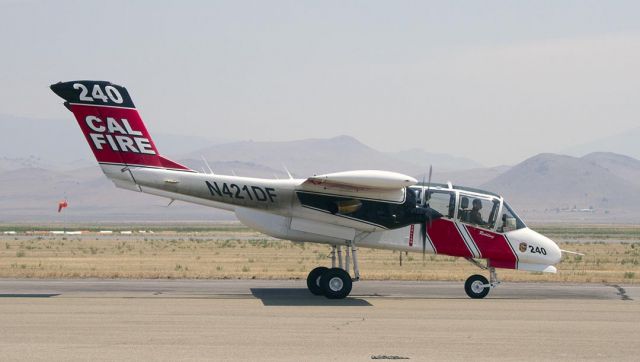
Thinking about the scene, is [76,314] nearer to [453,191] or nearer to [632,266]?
[453,191]

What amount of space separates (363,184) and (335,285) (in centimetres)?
267

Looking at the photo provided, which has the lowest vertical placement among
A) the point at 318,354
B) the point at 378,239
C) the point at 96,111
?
the point at 318,354

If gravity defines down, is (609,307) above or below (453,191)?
below

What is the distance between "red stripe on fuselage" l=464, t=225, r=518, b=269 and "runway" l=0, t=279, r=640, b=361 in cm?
99

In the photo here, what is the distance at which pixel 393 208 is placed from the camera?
80.1ft

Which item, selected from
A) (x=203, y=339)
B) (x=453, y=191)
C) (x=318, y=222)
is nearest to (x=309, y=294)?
(x=318, y=222)

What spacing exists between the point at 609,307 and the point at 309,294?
7.69 meters

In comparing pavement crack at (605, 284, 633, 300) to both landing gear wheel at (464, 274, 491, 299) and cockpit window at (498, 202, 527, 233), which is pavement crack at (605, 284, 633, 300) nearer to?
cockpit window at (498, 202, 527, 233)

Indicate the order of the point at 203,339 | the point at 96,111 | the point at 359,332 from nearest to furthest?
the point at 203,339, the point at 359,332, the point at 96,111

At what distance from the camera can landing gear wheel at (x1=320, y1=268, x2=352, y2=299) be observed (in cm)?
2383

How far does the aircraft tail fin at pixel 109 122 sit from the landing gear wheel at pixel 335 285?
4.94 meters

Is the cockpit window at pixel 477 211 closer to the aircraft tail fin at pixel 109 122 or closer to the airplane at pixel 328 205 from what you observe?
the airplane at pixel 328 205

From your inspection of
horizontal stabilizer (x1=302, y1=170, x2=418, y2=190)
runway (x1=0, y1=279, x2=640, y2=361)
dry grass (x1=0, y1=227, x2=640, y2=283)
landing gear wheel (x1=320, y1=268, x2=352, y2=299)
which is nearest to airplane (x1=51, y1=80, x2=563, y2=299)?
landing gear wheel (x1=320, y1=268, x2=352, y2=299)

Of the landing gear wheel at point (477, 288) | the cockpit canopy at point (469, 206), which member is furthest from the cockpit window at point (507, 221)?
the landing gear wheel at point (477, 288)
